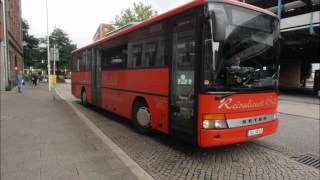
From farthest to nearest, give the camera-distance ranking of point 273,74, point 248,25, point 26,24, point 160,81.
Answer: point 26,24, point 160,81, point 273,74, point 248,25

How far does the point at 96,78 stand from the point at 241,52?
276 inches

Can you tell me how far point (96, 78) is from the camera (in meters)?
10.8

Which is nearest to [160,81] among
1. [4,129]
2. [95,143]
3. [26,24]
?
[95,143]

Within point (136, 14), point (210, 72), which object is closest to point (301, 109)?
point (210, 72)

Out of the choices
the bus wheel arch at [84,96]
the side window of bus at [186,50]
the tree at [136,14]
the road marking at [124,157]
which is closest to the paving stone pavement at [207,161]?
the road marking at [124,157]

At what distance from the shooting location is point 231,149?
6.02 metres

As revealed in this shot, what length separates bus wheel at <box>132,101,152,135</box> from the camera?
22.5 ft

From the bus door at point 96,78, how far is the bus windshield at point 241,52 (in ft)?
21.3

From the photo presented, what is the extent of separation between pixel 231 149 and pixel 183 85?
1.91 meters

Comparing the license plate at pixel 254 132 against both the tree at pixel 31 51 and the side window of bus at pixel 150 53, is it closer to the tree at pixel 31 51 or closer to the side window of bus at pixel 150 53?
the side window of bus at pixel 150 53

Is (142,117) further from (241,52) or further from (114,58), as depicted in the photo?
(241,52)

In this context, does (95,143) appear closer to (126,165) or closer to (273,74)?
(126,165)

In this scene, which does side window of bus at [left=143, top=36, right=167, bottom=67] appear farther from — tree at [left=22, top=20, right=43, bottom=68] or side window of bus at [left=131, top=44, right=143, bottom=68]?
tree at [left=22, top=20, right=43, bottom=68]

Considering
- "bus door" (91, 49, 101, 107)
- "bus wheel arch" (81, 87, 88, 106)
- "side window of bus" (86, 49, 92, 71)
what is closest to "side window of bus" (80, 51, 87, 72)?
"side window of bus" (86, 49, 92, 71)
